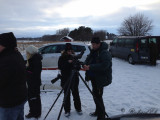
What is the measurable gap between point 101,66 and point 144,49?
804 centimetres

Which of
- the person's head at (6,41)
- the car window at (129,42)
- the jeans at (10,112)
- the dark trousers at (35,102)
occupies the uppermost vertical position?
the car window at (129,42)

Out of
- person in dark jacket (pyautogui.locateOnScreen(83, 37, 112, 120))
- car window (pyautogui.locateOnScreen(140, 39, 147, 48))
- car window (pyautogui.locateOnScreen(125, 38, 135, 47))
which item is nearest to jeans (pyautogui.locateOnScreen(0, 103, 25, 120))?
person in dark jacket (pyautogui.locateOnScreen(83, 37, 112, 120))

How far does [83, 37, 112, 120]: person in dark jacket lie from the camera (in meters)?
3.13

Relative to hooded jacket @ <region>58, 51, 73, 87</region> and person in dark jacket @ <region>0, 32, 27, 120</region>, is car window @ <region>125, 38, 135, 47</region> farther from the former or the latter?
person in dark jacket @ <region>0, 32, 27, 120</region>

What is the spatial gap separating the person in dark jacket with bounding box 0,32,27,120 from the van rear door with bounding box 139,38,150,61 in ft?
30.2

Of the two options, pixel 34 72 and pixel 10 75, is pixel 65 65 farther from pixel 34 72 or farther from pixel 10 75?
pixel 10 75

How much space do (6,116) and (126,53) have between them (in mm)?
10323

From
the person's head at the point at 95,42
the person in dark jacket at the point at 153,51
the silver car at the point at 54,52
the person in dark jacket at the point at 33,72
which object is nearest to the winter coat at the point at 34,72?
the person in dark jacket at the point at 33,72

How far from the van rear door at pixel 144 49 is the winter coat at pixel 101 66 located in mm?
7702

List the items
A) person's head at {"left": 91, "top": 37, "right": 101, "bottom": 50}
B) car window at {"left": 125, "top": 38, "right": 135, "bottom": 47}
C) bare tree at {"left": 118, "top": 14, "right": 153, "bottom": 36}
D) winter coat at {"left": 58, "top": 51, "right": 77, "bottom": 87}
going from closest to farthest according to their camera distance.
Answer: person's head at {"left": 91, "top": 37, "right": 101, "bottom": 50} → winter coat at {"left": 58, "top": 51, "right": 77, "bottom": 87} → car window at {"left": 125, "top": 38, "right": 135, "bottom": 47} → bare tree at {"left": 118, "top": 14, "right": 153, "bottom": 36}

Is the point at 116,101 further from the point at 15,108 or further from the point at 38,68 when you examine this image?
the point at 15,108

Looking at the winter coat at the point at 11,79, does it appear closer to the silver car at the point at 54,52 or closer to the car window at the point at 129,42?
the silver car at the point at 54,52

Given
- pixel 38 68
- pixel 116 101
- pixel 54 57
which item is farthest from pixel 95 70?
pixel 54 57

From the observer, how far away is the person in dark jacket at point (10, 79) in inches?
85.1
